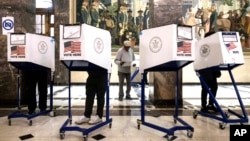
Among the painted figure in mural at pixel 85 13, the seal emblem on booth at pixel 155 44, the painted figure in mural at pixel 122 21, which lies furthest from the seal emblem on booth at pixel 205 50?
the painted figure in mural at pixel 85 13

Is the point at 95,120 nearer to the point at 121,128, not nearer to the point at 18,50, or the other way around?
the point at 121,128

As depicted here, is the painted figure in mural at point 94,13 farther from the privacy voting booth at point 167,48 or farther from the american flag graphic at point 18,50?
the privacy voting booth at point 167,48

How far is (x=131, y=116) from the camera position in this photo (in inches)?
154

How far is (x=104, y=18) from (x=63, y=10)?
1.43 metres

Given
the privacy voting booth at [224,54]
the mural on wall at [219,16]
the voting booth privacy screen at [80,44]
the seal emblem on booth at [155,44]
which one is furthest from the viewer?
the mural on wall at [219,16]

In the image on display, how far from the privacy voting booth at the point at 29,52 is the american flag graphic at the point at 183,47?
2.00 m

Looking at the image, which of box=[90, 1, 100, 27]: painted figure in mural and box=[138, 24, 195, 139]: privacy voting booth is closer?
box=[138, 24, 195, 139]: privacy voting booth

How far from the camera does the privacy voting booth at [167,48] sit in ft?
9.40

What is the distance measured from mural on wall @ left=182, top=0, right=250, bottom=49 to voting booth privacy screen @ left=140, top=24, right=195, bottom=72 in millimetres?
5595

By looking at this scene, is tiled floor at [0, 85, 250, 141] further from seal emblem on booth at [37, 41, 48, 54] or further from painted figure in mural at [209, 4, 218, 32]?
painted figure in mural at [209, 4, 218, 32]

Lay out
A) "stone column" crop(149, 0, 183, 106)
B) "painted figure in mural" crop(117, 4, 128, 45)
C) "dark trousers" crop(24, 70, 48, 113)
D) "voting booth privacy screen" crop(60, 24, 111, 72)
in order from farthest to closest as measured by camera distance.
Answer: "painted figure in mural" crop(117, 4, 128, 45)
"stone column" crop(149, 0, 183, 106)
"dark trousers" crop(24, 70, 48, 113)
"voting booth privacy screen" crop(60, 24, 111, 72)

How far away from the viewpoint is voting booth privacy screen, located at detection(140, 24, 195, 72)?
2.87m

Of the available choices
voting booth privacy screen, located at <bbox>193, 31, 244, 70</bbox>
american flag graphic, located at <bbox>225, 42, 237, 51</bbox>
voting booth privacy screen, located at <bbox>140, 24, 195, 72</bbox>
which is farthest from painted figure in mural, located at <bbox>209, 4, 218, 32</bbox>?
voting booth privacy screen, located at <bbox>140, 24, 195, 72</bbox>

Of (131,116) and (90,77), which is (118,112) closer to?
(131,116)
